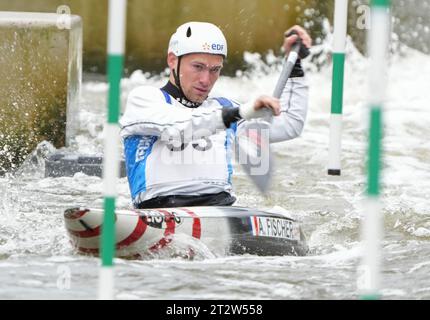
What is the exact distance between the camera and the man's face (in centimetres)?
682

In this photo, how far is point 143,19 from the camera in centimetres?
1748

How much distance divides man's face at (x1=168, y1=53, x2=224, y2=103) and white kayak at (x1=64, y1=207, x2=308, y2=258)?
0.73 m

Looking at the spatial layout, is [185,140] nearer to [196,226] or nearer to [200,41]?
[196,226]

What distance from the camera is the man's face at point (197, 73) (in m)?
6.82

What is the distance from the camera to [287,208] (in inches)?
382

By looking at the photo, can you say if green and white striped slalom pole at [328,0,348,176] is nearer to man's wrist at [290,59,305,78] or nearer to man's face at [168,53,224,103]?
man's wrist at [290,59,305,78]

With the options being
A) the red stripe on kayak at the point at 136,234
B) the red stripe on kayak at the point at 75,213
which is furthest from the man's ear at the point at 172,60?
the red stripe on kayak at the point at 75,213

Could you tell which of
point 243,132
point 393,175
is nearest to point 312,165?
point 393,175

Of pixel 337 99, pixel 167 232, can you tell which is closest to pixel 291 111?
pixel 337 99

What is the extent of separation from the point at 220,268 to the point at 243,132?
1.18 metres

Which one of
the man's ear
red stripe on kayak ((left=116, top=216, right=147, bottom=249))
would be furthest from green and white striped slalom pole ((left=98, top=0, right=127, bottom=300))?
the man's ear

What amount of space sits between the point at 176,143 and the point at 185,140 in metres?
0.10
